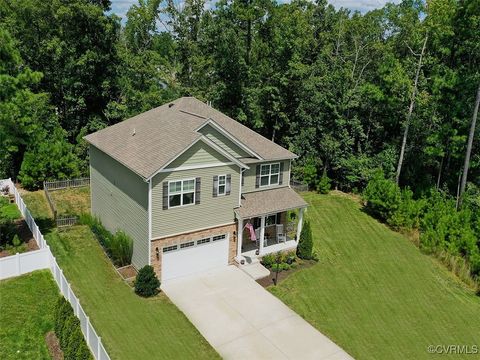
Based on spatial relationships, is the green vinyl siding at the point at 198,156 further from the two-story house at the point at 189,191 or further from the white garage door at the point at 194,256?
the white garage door at the point at 194,256

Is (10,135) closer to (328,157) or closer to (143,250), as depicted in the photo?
(143,250)

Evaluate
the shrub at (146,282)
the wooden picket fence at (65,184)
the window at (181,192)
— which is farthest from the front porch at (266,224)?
the wooden picket fence at (65,184)

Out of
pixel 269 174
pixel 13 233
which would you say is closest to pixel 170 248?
pixel 269 174

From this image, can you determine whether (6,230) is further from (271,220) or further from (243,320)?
(271,220)

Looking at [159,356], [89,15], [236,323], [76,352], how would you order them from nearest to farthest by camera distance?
[76,352] → [159,356] → [236,323] → [89,15]

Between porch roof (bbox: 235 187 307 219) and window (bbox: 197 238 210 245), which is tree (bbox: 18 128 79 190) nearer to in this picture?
window (bbox: 197 238 210 245)

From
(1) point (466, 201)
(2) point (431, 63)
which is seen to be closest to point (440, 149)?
(1) point (466, 201)
